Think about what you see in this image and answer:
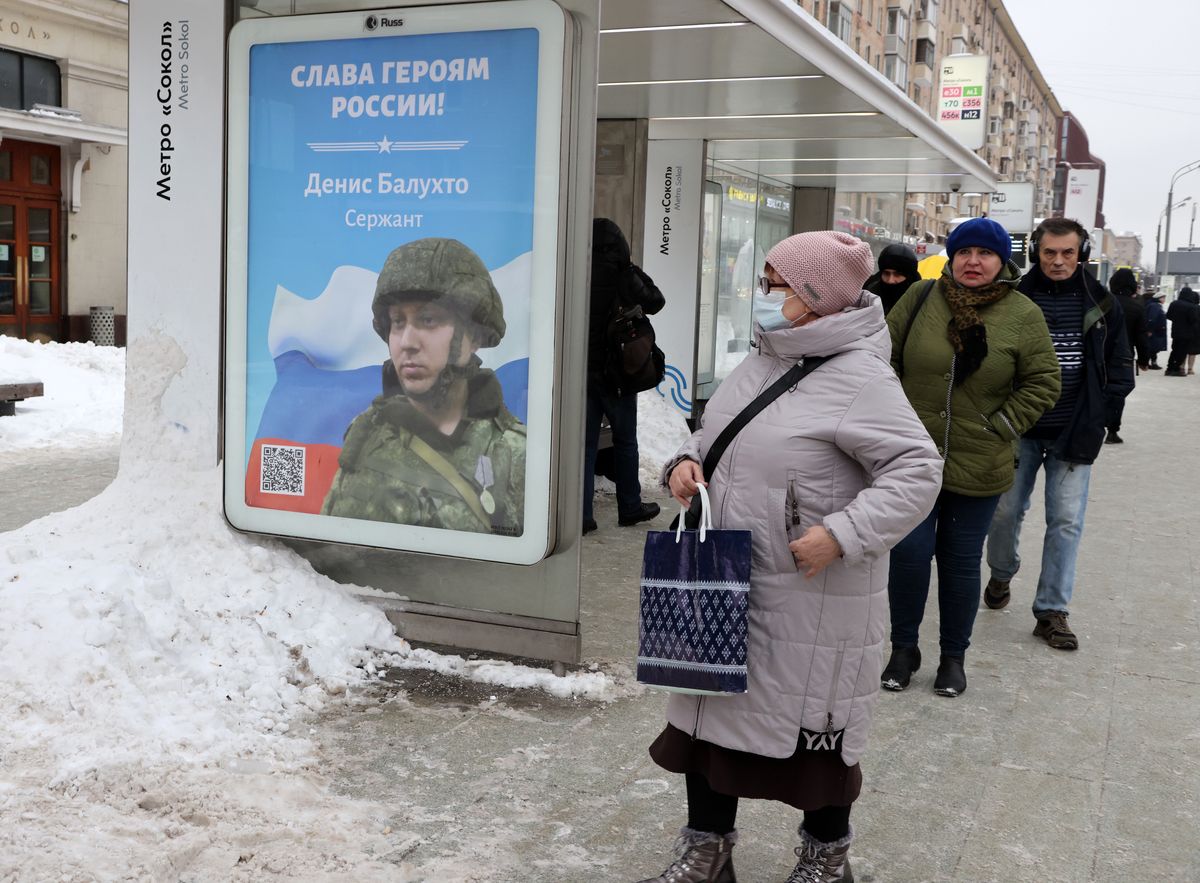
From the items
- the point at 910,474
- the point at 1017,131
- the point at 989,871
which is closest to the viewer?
Result: the point at 910,474

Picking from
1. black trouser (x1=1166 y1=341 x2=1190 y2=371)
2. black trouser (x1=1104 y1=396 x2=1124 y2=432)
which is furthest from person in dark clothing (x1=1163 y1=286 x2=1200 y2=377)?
black trouser (x1=1104 y1=396 x2=1124 y2=432)

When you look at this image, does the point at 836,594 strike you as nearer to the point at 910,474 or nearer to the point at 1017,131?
the point at 910,474

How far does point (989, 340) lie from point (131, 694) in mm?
3381

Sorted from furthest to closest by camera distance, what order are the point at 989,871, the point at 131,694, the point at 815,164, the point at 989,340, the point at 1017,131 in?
the point at 1017,131
the point at 815,164
the point at 989,340
the point at 131,694
the point at 989,871

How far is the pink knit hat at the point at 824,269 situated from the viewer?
2.96 meters

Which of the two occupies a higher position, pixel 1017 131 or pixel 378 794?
pixel 1017 131

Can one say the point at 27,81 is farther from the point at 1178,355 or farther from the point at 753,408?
the point at 1178,355

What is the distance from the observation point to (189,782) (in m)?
3.59

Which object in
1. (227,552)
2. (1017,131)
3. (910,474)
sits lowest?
(227,552)

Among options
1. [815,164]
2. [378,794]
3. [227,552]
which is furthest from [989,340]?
[815,164]

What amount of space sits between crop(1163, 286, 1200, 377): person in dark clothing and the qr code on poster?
24093mm

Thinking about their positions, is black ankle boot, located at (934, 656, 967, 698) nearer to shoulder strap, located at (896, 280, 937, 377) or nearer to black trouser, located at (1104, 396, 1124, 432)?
shoulder strap, located at (896, 280, 937, 377)

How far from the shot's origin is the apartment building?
45.7m

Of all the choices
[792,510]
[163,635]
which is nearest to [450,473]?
[163,635]
